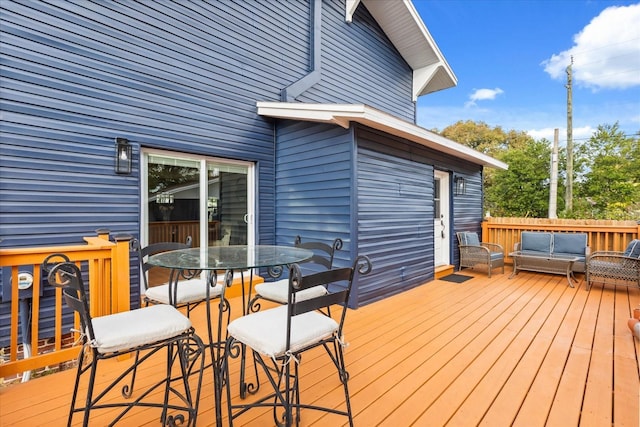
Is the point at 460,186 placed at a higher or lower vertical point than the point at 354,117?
lower

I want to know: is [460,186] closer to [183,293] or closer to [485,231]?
[485,231]

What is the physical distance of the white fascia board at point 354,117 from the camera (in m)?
3.44

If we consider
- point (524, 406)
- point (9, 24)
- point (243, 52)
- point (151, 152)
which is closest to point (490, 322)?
point (524, 406)

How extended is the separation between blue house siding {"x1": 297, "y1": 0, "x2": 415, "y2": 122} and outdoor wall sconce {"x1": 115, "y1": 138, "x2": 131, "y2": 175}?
116 inches

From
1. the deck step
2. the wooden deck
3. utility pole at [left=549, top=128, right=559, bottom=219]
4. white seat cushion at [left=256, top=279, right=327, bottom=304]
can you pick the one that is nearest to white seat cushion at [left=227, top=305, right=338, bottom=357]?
white seat cushion at [left=256, top=279, right=327, bottom=304]

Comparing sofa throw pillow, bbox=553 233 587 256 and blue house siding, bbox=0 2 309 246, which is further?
sofa throw pillow, bbox=553 233 587 256

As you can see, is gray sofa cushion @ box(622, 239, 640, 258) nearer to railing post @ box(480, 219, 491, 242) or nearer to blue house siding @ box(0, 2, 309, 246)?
railing post @ box(480, 219, 491, 242)

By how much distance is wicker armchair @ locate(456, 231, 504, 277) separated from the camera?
565cm

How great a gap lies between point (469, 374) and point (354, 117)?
2749 millimetres

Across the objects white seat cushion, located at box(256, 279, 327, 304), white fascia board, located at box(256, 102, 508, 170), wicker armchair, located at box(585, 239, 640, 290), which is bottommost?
wicker armchair, located at box(585, 239, 640, 290)

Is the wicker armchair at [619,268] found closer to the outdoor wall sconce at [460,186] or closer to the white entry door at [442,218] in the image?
the white entry door at [442,218]

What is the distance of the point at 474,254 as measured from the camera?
5844 millimetres

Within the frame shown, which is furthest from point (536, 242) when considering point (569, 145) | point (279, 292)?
point (569, 145)

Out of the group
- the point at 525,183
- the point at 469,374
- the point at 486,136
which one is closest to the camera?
the point at 469,374
